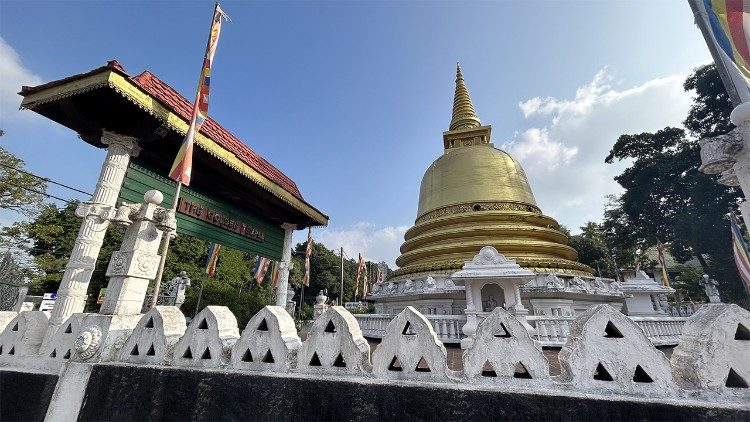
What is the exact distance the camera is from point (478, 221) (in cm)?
1475

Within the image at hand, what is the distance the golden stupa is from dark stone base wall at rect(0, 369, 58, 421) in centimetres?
1189

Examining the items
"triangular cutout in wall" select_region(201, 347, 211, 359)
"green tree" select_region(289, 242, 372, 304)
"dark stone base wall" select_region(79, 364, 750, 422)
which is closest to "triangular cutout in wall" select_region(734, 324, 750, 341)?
"dark stone base wall" select_region(79, 364, 750, 422)

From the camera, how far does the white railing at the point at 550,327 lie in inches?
354

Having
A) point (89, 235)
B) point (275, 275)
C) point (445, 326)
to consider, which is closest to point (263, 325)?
point (89, 235)

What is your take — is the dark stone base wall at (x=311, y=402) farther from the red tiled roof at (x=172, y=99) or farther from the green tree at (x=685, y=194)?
the green tree at (x=685, y=194)

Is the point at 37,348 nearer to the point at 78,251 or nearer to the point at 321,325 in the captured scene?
the point at 78,251

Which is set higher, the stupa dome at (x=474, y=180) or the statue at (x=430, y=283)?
the stupa dome at (x=474, y=180)

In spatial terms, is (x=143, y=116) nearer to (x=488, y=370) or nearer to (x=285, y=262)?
(x=285, y=262)

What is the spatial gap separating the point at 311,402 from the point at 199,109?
6.15 metres

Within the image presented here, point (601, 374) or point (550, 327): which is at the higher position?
point (550, 327)

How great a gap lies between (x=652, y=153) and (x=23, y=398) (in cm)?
4355

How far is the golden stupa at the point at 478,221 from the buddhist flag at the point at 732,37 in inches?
386

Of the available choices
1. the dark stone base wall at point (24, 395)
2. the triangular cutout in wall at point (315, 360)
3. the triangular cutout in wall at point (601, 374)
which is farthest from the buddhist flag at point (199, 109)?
the triangular cutout in wall at point (601, 374)

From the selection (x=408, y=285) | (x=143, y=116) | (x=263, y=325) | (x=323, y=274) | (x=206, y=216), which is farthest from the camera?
(x=323, y=274)
